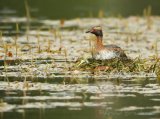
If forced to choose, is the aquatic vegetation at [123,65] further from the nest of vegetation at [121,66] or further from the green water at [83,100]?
the green water at [83,100]

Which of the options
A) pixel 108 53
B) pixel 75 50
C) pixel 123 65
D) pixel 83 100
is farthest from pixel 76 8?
pixel 83 100

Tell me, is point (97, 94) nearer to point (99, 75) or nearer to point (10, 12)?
point (99, 75)

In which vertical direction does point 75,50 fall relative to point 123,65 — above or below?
above

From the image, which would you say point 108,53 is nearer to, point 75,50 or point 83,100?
point 75,50

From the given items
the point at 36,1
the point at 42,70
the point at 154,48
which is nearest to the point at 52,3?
the point at 36,1

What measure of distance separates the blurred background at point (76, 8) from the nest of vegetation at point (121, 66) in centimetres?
1124

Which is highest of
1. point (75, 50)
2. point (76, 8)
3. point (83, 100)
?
point (76, 8)

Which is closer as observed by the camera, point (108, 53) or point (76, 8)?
point (108, 53)

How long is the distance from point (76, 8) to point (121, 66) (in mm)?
15759

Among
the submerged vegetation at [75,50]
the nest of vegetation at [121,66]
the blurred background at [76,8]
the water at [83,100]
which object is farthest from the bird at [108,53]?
the blurred background at [76,8]

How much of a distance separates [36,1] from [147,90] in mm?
20469

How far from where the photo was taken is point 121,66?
548 inches

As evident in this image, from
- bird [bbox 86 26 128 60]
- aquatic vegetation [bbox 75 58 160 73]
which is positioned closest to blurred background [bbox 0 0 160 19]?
bird [bbox 86 26 128 60]

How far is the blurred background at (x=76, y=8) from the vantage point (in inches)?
1069
